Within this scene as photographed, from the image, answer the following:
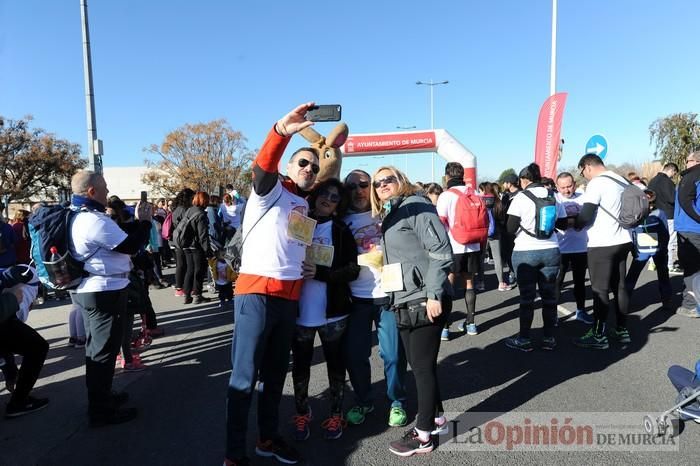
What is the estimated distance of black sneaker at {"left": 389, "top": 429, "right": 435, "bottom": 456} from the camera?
2750mm

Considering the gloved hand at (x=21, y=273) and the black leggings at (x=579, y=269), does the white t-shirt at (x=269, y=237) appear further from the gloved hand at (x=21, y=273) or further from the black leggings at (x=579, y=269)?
the black leggings at (x=579, y=269)

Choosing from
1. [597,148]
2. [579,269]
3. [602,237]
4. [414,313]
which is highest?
[597,148]

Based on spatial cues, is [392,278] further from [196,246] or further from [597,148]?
[597,148]

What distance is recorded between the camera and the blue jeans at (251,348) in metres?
2.47

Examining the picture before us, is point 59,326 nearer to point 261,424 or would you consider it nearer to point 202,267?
point 202,267

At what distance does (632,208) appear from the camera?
4172 millimetres

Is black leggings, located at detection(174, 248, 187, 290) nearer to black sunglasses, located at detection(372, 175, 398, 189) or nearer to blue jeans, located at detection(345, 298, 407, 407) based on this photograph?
blue jeans, located at detection(345, 298, 407, 407)

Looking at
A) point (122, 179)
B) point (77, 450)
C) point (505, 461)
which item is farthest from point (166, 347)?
point (122, 179)

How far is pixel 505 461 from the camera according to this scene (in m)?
2.69

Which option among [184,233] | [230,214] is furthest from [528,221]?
[230,214]

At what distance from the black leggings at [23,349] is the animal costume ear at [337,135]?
2.98 m

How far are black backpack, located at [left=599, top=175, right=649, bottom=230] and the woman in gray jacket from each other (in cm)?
262

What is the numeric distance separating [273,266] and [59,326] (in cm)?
595

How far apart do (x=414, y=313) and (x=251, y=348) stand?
999 mm
